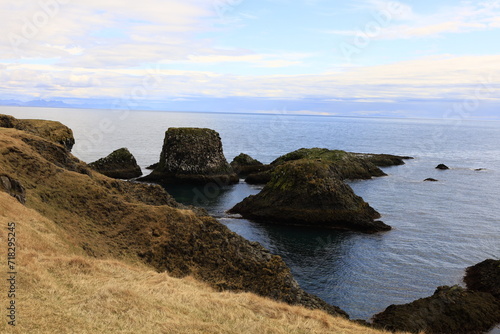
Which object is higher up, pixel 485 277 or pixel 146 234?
pixel 146 234

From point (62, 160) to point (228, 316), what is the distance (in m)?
27.2

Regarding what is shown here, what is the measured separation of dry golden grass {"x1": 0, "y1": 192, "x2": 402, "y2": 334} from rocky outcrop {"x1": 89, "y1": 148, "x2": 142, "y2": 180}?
61.5 m

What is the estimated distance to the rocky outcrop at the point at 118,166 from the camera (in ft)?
273

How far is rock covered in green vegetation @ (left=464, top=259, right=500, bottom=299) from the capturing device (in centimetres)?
3259

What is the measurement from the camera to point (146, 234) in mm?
30359

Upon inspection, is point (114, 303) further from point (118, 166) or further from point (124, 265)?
point (118, 166)

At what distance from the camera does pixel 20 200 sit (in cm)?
2628

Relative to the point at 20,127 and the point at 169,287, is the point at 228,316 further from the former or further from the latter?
the point at 20,127

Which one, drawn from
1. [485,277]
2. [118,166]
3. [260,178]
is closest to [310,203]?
[485,277]

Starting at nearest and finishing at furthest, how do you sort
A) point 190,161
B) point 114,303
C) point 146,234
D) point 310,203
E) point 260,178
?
point 114,303 → point 146,234 → point 310,203 → point 190,161 → point 260,178

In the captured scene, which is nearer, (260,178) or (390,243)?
(390,243)

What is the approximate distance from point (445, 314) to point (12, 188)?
30133 mm

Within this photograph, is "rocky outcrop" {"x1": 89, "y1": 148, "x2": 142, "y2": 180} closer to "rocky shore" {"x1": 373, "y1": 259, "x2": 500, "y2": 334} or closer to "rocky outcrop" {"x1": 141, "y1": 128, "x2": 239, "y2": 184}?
"rocky outcrop" {"x1": 141, "y1": 128, "x2": 239, "y2": 184}

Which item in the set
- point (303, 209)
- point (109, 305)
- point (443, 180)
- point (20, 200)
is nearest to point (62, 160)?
point (20, 200)
